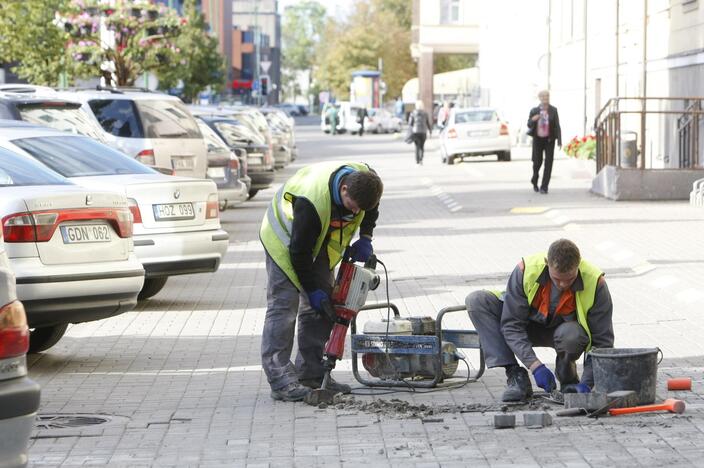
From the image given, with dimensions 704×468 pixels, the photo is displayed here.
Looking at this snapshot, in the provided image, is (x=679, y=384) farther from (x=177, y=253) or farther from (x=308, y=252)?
(x=177, y=253)

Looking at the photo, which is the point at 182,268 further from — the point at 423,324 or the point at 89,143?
the point at 423,324

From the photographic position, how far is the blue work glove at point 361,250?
9.18 m

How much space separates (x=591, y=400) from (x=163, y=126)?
40.6ft

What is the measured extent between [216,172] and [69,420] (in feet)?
47.3

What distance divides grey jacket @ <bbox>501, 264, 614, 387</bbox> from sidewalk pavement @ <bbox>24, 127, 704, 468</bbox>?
0.34 metres

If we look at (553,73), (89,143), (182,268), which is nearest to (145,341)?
(182,268)

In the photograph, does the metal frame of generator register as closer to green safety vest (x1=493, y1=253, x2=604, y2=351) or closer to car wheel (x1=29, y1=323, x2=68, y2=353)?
green safety vest (x1=493, y1=253, x2=604, y2=351)

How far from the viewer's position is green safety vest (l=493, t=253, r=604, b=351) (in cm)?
856

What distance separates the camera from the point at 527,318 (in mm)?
8758

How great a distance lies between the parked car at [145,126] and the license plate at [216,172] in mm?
2281

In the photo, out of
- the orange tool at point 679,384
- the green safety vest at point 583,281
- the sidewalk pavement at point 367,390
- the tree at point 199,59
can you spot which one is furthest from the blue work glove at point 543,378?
the tree at point 199,59

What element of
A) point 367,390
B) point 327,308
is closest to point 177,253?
point 367,390

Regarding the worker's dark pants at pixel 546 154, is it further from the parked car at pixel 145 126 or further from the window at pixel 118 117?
the window at pixel 118 117

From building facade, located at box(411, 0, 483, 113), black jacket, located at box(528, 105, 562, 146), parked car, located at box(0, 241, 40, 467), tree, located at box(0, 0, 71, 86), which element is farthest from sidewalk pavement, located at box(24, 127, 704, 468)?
building facade, located at box(411, 0, 483, 113)
